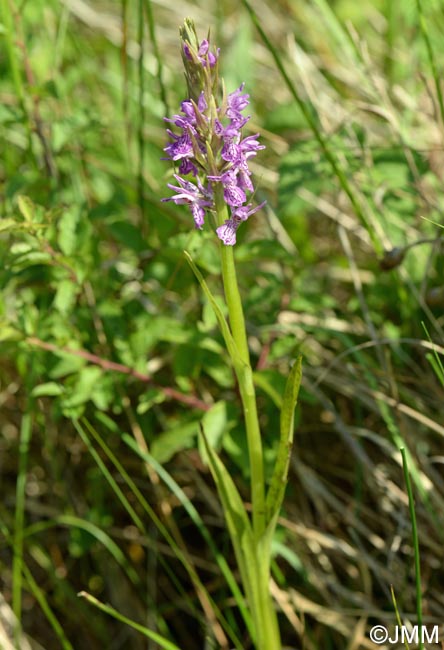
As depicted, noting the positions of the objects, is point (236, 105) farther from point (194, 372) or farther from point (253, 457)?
point (194, 372)

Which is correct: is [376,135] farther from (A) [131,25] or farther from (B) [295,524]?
(B) [295,524]

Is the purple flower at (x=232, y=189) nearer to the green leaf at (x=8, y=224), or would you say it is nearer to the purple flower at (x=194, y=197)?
the purple flower at (x=194, y=197)

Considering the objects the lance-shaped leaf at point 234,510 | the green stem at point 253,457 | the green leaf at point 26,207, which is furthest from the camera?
the green leaf at point 26,207

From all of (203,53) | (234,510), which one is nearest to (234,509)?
(234,510)

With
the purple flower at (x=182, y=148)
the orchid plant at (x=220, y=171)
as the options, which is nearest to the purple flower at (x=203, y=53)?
the orchid plant at (x=220, y=171)

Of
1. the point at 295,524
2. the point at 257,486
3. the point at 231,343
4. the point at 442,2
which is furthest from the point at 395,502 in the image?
the point at 442,2

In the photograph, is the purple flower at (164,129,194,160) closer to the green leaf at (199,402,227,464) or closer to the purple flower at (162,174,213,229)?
the purple flower at (162,174,213,229)
